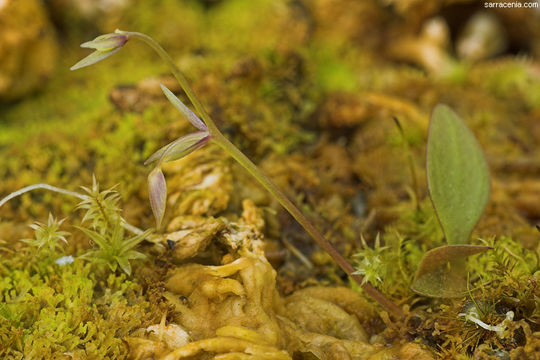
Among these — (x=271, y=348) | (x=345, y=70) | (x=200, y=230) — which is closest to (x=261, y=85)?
(x=345, y=70)

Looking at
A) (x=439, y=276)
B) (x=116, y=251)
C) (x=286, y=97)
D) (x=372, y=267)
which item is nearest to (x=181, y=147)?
(x=116, y=251)

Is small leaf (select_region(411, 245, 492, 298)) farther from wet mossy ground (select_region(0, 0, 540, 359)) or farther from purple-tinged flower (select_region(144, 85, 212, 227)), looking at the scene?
purple-tinged flower (select_region(144, 85, 212, 227))

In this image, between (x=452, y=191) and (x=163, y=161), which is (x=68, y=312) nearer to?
(x=163, y=161)

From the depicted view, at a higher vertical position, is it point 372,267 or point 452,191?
point 452,191

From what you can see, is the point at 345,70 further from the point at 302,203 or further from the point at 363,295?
the point at 363,295

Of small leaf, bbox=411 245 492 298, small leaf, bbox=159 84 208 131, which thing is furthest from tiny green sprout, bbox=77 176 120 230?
small leaf, bbox=411 245 492 298
